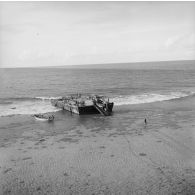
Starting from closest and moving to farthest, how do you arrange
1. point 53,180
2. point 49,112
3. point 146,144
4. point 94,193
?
point 94,193
point 53,180
point 146,144
point 49,112

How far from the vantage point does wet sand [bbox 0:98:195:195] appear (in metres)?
19.1

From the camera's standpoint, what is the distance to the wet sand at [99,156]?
62.8ft

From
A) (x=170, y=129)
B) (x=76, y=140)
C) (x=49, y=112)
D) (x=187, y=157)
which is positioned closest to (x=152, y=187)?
(x=187, y=157)

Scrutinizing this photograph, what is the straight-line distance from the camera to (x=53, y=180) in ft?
66.1

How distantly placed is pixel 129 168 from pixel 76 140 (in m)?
9.76

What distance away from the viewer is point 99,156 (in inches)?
976

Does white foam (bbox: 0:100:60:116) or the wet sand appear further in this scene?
white foam (bbox: 0:100:60:116)

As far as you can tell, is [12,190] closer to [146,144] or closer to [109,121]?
[146,144]

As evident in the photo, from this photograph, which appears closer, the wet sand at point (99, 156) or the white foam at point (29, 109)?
the wet sand at point (99, 156)

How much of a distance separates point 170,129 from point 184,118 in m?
7.34

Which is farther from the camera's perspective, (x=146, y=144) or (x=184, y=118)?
(x=184, y=118)

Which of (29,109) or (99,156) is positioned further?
(29,109)

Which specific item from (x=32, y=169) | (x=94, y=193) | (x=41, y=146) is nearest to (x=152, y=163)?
(x=94, y=193)

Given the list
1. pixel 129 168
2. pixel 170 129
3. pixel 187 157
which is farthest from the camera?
pixel 170 129
